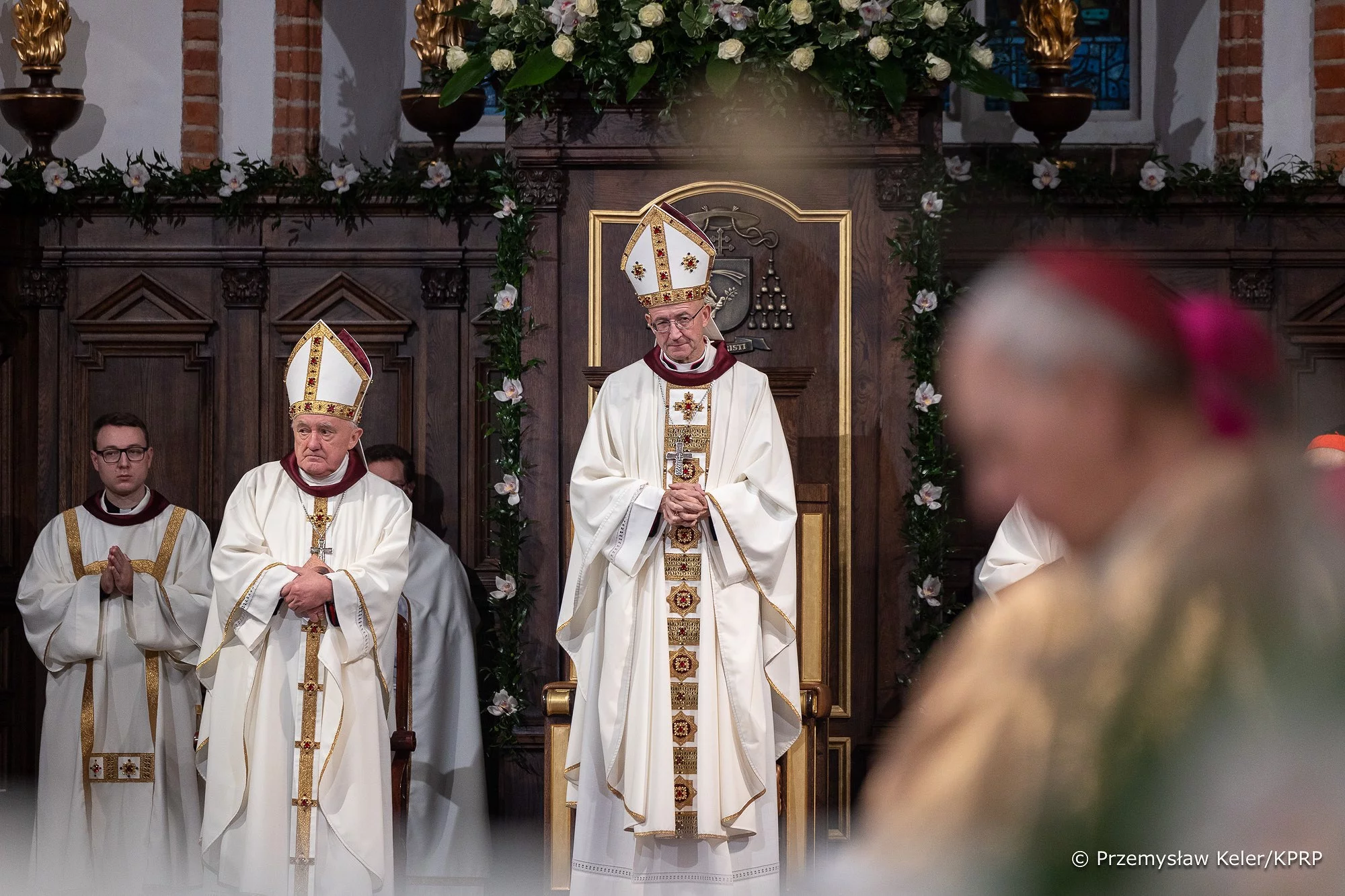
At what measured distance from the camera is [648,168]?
21.8 ft

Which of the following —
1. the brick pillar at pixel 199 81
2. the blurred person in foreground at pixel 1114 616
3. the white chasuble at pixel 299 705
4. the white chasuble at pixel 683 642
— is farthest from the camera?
the brick pillar at pixel 199 81

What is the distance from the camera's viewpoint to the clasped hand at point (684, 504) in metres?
5.41

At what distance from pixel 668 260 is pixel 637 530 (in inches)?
39.9

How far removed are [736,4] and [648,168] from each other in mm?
849

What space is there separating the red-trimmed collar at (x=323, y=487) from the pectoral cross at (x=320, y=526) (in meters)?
0.04

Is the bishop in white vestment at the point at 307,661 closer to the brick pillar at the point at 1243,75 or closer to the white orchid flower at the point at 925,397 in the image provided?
the white orchid flower at the point at 925,397

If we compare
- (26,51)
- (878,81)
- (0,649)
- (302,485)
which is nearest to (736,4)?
(878,81)

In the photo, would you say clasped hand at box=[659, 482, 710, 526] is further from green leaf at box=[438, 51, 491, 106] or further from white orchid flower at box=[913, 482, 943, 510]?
green leaf at box=[438, 51, 491, 106]

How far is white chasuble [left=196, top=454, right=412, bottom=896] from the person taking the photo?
5.78 meters

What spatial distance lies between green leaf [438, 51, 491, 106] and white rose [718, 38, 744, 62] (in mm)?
1066

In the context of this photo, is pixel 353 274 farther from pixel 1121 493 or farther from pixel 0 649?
pixel 1121 493

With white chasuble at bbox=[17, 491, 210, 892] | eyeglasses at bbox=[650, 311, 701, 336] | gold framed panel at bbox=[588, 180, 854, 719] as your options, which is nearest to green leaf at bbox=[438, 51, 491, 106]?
gold framed panel at bbox=[588, 180, 854, 719]

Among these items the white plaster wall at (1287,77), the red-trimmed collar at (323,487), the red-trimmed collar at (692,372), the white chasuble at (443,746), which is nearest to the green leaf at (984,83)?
the red-trimmed collar at (692,372)

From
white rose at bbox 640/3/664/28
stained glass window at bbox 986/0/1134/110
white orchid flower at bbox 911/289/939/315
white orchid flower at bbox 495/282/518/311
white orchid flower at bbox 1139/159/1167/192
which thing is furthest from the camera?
stained glass window at bbox 986/0/1134/110
